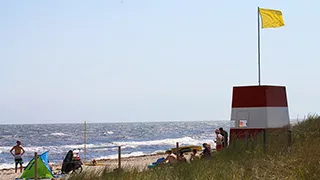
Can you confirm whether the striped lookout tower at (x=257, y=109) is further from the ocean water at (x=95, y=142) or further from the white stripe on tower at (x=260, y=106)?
the ocean water at (x=95, y=142)

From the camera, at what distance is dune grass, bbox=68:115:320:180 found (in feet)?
29.0

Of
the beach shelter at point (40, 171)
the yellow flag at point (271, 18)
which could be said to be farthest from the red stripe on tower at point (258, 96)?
the beach shelter at point (40, 171)

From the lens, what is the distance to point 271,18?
1922 centimetres

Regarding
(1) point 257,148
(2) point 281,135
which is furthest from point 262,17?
(1) point 257,148

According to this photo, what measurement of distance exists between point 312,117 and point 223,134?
135 inches

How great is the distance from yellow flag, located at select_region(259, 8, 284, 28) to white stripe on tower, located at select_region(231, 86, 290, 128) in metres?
2.76

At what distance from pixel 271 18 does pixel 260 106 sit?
159 inches

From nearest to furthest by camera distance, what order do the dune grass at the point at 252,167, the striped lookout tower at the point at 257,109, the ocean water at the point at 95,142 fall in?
the dune grass at the point at 252,167
the striped lookout tower at the point at 257,109
the ocean water at the point at 95,142

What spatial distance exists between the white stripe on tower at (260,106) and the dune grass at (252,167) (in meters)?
4.07

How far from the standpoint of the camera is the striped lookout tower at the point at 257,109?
54.6ft

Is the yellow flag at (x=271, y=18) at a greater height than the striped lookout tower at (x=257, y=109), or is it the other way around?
A: the yellow flag at (x=271, y=18)

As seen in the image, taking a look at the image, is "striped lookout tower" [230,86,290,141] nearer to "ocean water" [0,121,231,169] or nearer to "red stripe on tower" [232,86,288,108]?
"red stripe on tower" [232,86,288,108]

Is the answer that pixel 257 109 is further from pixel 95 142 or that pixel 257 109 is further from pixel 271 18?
pixel 95 142

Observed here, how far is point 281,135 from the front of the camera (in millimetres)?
13328
